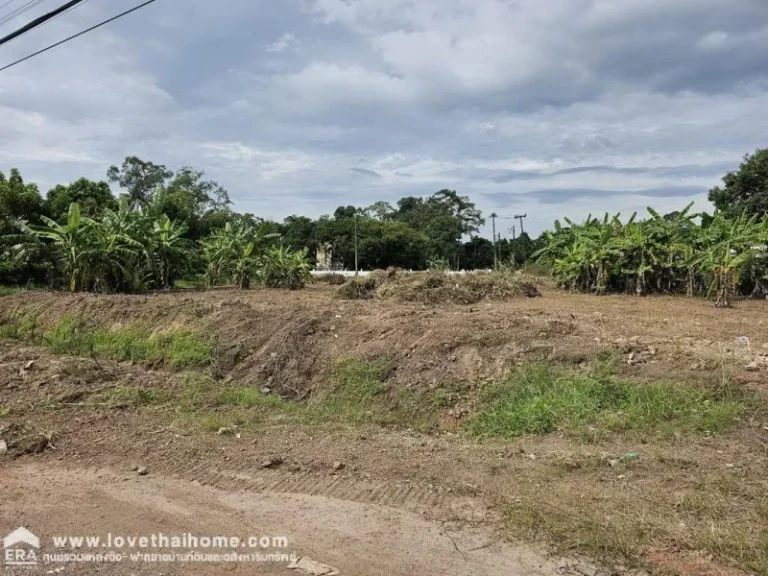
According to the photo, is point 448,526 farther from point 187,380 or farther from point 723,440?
point 187,380

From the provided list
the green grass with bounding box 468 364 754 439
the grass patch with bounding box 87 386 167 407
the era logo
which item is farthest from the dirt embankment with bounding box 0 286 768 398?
the era logo

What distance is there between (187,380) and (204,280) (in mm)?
13163

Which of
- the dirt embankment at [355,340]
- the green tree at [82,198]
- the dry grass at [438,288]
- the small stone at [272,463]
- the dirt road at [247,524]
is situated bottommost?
the dirt road at [247,524]

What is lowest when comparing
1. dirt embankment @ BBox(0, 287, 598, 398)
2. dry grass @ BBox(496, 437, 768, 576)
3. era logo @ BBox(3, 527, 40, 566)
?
era logo @ BBox(3, 527, 40, 566)

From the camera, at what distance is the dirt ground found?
326 centimetres

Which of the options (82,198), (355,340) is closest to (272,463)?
(355,340)

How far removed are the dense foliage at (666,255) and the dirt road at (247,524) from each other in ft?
39.1

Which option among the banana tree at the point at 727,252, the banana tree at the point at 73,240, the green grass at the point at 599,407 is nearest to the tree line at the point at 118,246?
the banana tree at the point at 73,240

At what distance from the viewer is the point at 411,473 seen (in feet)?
14.3

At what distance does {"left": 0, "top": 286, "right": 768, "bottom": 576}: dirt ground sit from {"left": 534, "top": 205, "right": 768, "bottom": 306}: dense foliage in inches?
274

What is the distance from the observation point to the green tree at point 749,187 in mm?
27016

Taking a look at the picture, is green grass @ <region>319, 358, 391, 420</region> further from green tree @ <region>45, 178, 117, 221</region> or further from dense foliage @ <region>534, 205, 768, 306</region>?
→ green tree @ <region>45, 178, 117, 221</region>

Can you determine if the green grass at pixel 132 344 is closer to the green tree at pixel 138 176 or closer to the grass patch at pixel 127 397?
the grass patch at pixel 127 397

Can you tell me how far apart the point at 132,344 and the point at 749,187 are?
29.6 metres
